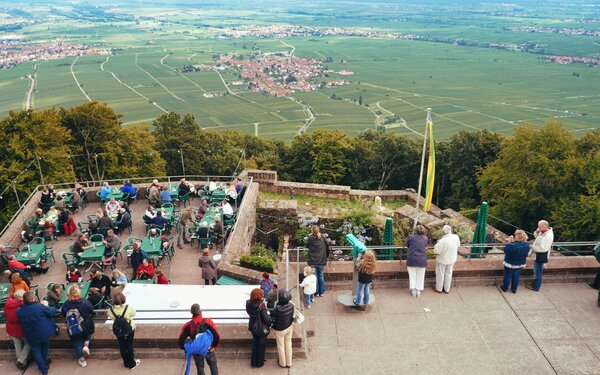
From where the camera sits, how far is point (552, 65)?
177375mm

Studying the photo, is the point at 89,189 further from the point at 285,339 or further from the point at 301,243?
the point at 285,339

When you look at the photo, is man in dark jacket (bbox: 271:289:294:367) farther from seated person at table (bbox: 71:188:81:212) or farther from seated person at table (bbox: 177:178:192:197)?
seated person at table (bbox: 71:188:81:212)

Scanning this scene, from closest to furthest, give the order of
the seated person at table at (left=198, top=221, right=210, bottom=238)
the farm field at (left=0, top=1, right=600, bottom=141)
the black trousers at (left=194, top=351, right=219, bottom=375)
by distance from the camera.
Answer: the black trousers at (left=194, top=351, right=219, bottom=375) < the seated person at table at (left=198, top=221, right=210, bottom=238) < the farm field at (left=0, top=1, right=600, bottom=141)

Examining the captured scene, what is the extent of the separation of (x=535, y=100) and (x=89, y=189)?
133422 mm

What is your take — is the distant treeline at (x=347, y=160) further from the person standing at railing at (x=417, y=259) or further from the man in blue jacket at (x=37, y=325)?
the person standing at railing at (x=417, y=259)

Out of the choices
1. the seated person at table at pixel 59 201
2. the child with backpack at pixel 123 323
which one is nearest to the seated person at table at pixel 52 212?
the seated person at table at pixel 59 201

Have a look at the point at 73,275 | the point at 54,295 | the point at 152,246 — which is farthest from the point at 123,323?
the point at 152,246

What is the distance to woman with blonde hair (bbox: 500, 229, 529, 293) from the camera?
32.0 feet

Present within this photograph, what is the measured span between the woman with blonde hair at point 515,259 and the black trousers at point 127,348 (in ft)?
24.1

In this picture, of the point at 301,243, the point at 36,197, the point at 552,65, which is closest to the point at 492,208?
the point at 301,243

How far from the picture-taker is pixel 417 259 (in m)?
9.86

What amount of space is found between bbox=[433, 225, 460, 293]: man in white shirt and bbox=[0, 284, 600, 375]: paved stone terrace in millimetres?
254

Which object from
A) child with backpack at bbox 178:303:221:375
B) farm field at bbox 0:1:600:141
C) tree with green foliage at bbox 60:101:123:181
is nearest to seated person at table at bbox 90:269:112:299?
child with backpack at bbox 178:303:221:375

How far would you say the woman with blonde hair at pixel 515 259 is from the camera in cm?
977
